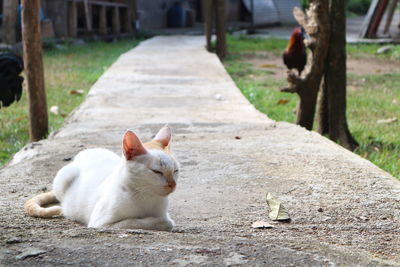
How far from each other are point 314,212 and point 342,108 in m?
2.70

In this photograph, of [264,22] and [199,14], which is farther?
[199,14]

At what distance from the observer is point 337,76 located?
5461 millimetres

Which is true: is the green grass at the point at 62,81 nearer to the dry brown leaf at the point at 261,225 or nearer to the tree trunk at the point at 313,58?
the tree trunk at the point at 313,58

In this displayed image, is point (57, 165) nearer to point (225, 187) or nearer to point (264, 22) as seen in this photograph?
point (225, 187)

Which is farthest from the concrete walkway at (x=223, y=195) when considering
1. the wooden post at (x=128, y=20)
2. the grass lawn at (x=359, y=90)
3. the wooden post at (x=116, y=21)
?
the wooden post at (x=128, y=20)

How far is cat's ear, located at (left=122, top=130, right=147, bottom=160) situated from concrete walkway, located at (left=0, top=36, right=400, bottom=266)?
1.08ft

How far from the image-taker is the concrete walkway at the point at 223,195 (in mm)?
2061

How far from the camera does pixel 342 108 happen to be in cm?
550

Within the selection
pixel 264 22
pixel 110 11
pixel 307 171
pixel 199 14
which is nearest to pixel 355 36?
pixel 264 22

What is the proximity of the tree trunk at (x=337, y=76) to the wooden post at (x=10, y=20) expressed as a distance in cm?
724

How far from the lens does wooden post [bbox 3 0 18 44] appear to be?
10.9 metres

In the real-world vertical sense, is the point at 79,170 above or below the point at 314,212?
above

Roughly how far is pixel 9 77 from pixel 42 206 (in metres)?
2.57

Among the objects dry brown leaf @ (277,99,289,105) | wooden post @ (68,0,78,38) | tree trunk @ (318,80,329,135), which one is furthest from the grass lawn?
wooden post @ (68,0,78,38)
